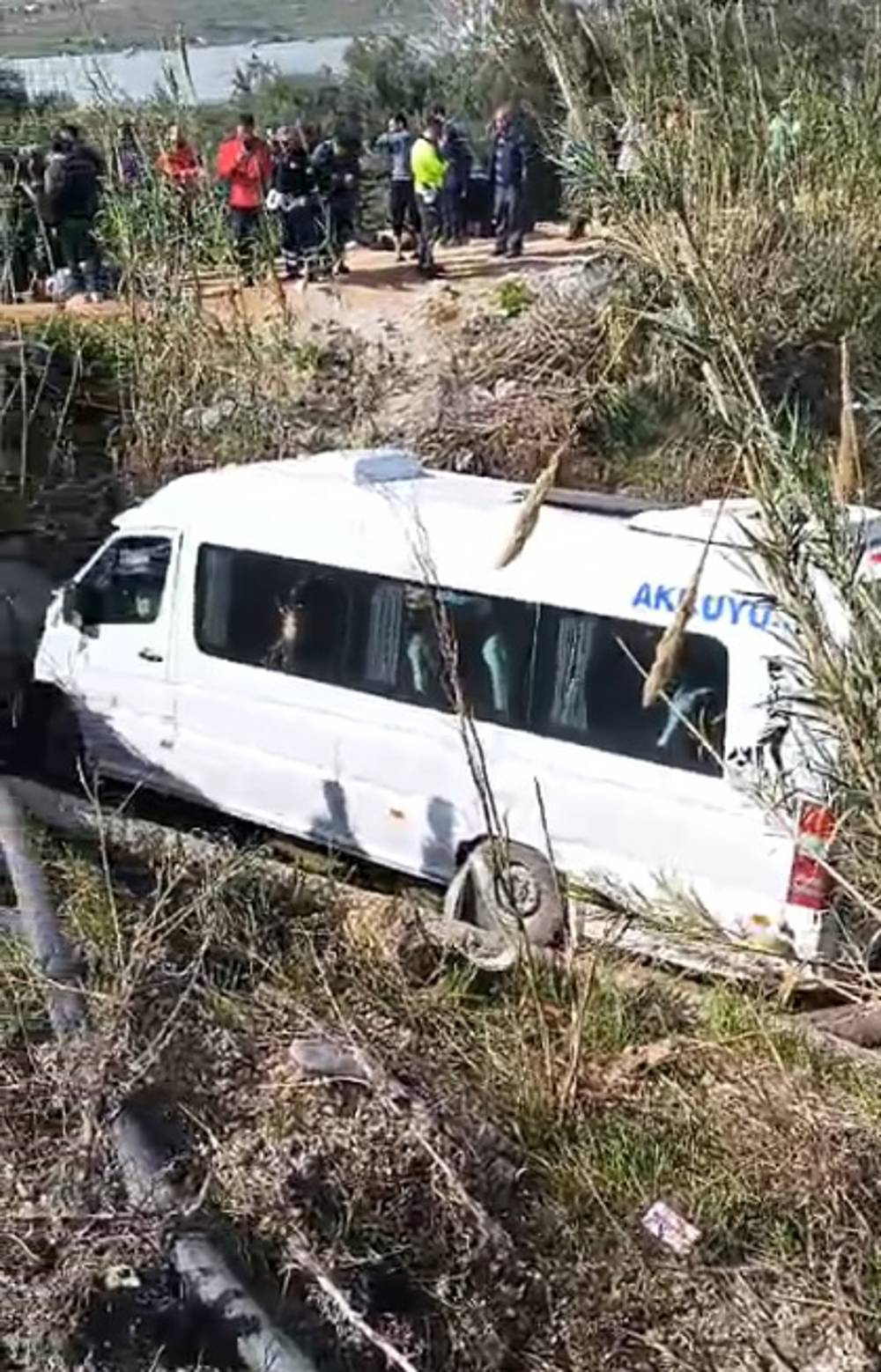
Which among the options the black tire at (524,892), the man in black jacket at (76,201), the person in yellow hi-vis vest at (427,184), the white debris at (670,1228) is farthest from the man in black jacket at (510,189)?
the white debris at (670,1228)

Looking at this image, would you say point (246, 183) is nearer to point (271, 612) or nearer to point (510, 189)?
point (510, 189)

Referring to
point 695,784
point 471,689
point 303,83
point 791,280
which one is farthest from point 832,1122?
point 303,83

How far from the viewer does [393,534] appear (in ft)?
28.5

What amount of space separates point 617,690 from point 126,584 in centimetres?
309

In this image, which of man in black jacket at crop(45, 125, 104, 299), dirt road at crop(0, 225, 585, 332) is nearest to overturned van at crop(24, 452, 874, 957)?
dirt road at crop(0, 225, 585, 332)

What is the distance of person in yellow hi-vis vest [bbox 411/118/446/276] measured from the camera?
1809 cm

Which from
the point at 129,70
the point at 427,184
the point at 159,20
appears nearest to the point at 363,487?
the point at 159,20

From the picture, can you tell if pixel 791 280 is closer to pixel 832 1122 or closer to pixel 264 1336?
pixel 832 1122

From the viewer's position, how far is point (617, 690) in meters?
Answer: 7.97

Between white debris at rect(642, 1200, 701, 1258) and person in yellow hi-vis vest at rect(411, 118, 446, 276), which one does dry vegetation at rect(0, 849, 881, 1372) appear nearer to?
white debris at rect(642, 1200, 701, 1258)

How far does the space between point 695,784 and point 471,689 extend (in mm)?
1155

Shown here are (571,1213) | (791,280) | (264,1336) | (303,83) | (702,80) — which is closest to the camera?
(702,80)

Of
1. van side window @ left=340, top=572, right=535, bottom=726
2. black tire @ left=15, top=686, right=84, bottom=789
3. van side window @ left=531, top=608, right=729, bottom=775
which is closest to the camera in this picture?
van side window @ left=531, top=608, right=729, bottom=775

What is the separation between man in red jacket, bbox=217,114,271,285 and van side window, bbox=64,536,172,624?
5048 mm
